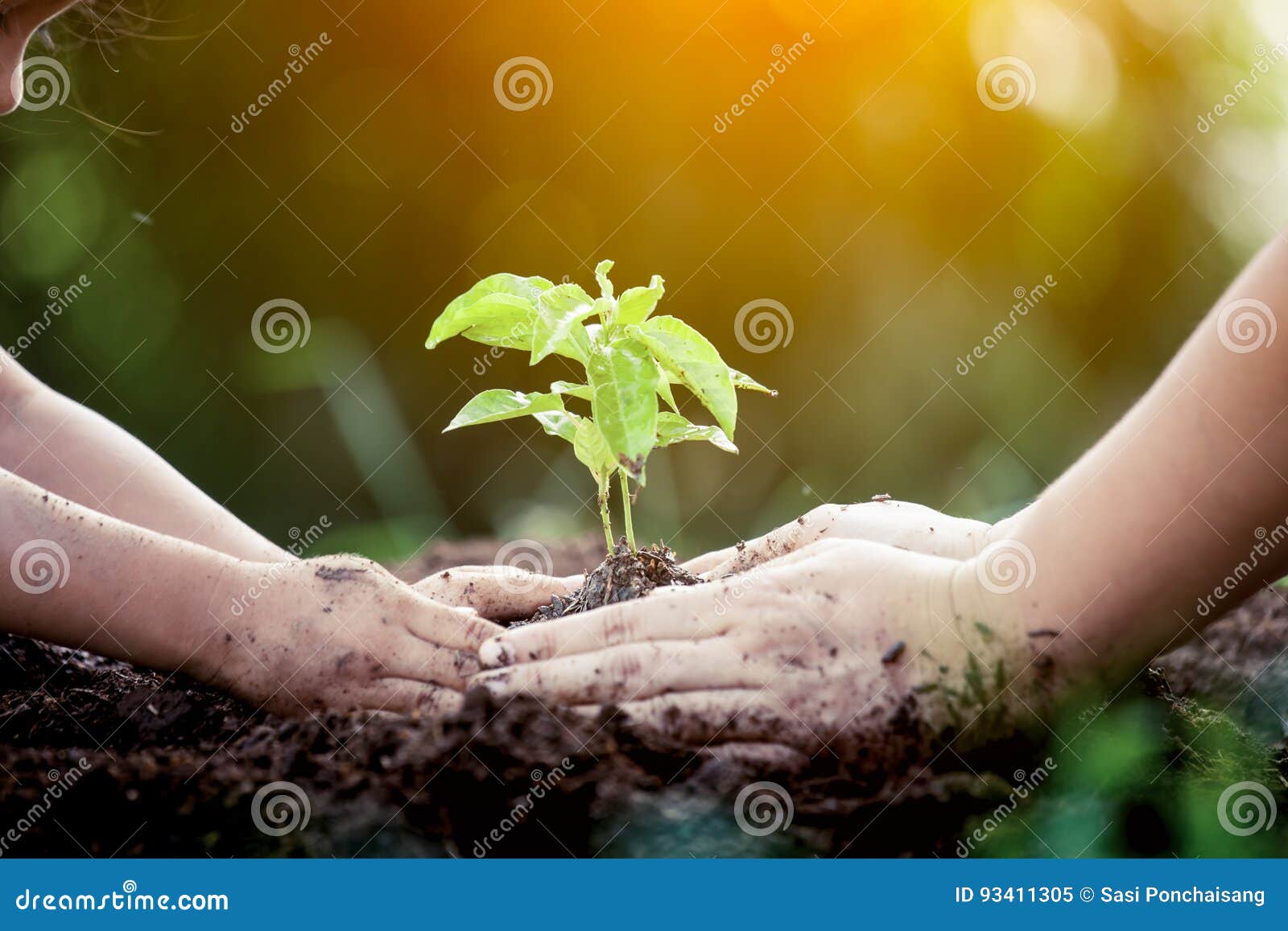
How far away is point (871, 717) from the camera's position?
Result: 33.5 inches

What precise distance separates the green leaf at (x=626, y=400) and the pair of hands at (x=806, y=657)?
17 centimetres

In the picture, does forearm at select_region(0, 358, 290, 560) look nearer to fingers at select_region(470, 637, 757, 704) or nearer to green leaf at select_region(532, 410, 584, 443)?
green leaf at select_region(532, 410, 584, 443)

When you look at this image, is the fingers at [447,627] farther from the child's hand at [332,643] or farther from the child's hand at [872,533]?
the child's hand at [872,533]

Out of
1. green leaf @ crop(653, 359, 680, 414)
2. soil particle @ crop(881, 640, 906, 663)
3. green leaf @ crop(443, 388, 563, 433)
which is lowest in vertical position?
green leaf @ crop(443, 388, 563, 433)

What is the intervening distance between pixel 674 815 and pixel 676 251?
183 cm

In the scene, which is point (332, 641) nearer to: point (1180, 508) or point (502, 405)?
point (502, 405)

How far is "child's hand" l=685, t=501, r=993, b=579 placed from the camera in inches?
46.5

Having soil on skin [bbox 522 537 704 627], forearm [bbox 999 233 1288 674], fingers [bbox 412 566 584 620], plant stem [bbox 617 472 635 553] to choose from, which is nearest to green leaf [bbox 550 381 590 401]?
plant stem [bbox 617 472 635 553]

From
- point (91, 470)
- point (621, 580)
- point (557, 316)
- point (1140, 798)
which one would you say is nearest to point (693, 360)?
point (557, 316)

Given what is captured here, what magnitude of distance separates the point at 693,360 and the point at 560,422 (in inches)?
7.2

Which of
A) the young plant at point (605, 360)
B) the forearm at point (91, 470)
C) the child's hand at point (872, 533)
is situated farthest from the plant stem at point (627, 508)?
the forearm at point (91, 470)

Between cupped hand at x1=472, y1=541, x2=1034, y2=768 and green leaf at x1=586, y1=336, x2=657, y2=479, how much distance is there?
0.54ft

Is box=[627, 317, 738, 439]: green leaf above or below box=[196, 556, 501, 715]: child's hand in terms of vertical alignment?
above

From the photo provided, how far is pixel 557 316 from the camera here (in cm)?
104
